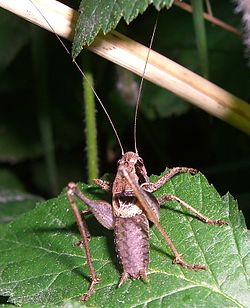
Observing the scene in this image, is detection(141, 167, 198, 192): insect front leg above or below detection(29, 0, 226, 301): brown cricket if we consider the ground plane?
above

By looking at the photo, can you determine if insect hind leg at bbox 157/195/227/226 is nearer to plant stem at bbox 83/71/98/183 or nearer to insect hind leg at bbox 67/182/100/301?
insect hind leg at bbox 67/182/100/301

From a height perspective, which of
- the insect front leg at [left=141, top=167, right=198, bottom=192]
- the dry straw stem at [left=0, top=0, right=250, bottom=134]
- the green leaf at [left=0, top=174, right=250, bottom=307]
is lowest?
the green leaf at [left=0, top=174, right=250, bottom=307]

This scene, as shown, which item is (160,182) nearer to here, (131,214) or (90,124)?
(131,214)

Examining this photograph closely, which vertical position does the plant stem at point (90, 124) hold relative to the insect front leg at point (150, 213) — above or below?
above

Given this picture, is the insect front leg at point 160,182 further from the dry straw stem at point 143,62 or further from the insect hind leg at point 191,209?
the dry straw stem at point 143,62

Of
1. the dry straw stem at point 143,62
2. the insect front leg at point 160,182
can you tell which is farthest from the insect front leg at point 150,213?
the dry straw stem at point 143,62

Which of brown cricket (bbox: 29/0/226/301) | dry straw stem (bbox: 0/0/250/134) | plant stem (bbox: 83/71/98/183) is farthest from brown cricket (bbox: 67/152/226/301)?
plant stem (bbox: 83/71/98/183)
